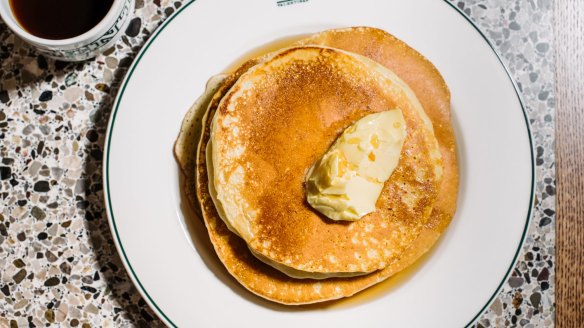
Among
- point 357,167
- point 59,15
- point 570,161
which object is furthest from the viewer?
point 570,161

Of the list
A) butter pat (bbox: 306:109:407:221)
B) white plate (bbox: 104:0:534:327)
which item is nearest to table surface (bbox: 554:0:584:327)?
white plate (bbox: 104:0:534:327)

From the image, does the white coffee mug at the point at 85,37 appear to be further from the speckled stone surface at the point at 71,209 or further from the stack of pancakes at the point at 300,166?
the stack of pancakes at the point at 300,166

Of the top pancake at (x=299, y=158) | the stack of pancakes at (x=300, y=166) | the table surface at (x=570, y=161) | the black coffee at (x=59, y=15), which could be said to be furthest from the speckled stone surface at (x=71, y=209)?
the top pancake at (x=299, y=158)

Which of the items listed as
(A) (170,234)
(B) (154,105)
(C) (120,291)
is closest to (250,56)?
(B) (154,105)

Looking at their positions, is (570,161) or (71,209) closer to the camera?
(71,209)

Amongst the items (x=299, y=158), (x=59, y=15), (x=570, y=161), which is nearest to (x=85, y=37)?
(x=59, y=15)

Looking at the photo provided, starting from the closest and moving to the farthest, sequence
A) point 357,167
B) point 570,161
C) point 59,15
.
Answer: point 357,167
point 59,15
point 570,161

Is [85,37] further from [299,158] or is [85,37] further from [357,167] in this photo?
[357,167]
